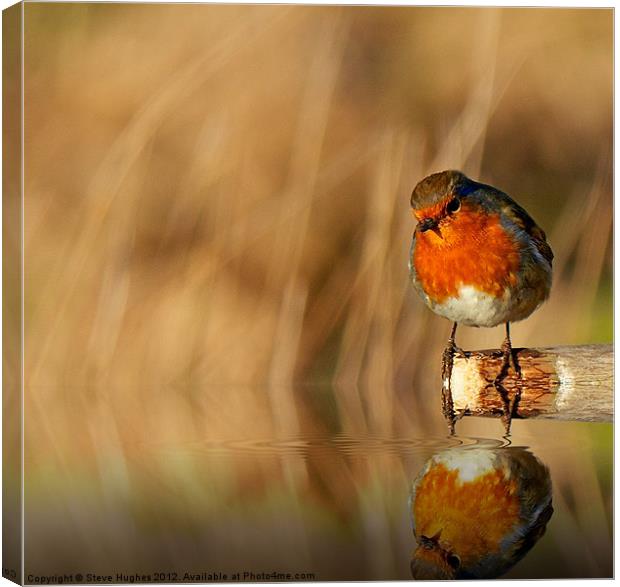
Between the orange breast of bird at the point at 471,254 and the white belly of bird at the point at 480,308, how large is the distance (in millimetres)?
16

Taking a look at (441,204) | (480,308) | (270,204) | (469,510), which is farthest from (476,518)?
(270,204)

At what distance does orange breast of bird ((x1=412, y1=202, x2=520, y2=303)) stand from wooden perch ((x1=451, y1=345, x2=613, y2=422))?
24 cm

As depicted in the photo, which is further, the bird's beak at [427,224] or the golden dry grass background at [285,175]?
the golden dry grass background at [285,175]

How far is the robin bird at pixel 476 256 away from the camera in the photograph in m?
3.44

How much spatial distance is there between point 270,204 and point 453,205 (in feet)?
3.34

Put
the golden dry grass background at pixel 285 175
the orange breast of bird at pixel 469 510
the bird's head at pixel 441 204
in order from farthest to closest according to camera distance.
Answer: the golden dry grass background at pixel 285 175
the bird's head at pixel 441 204
the orange breast of bird at pixel 469 510

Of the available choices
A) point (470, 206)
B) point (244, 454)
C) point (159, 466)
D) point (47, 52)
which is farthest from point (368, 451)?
point (47, 52)

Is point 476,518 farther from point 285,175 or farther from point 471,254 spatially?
point 285,175

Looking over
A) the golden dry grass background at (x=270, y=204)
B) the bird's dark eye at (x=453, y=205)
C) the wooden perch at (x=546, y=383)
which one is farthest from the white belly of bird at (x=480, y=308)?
the golden dry grass background at (x=270, y=204)

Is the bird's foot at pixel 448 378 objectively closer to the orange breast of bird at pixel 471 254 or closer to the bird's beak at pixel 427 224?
the orange breast of bird at pixel 471 254

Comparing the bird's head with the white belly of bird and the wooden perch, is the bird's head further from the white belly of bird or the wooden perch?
the wooden perch

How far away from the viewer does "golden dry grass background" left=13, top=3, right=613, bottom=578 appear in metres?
3.51

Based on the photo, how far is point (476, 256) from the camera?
11.4 ft

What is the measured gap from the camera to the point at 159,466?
311 centimetres
